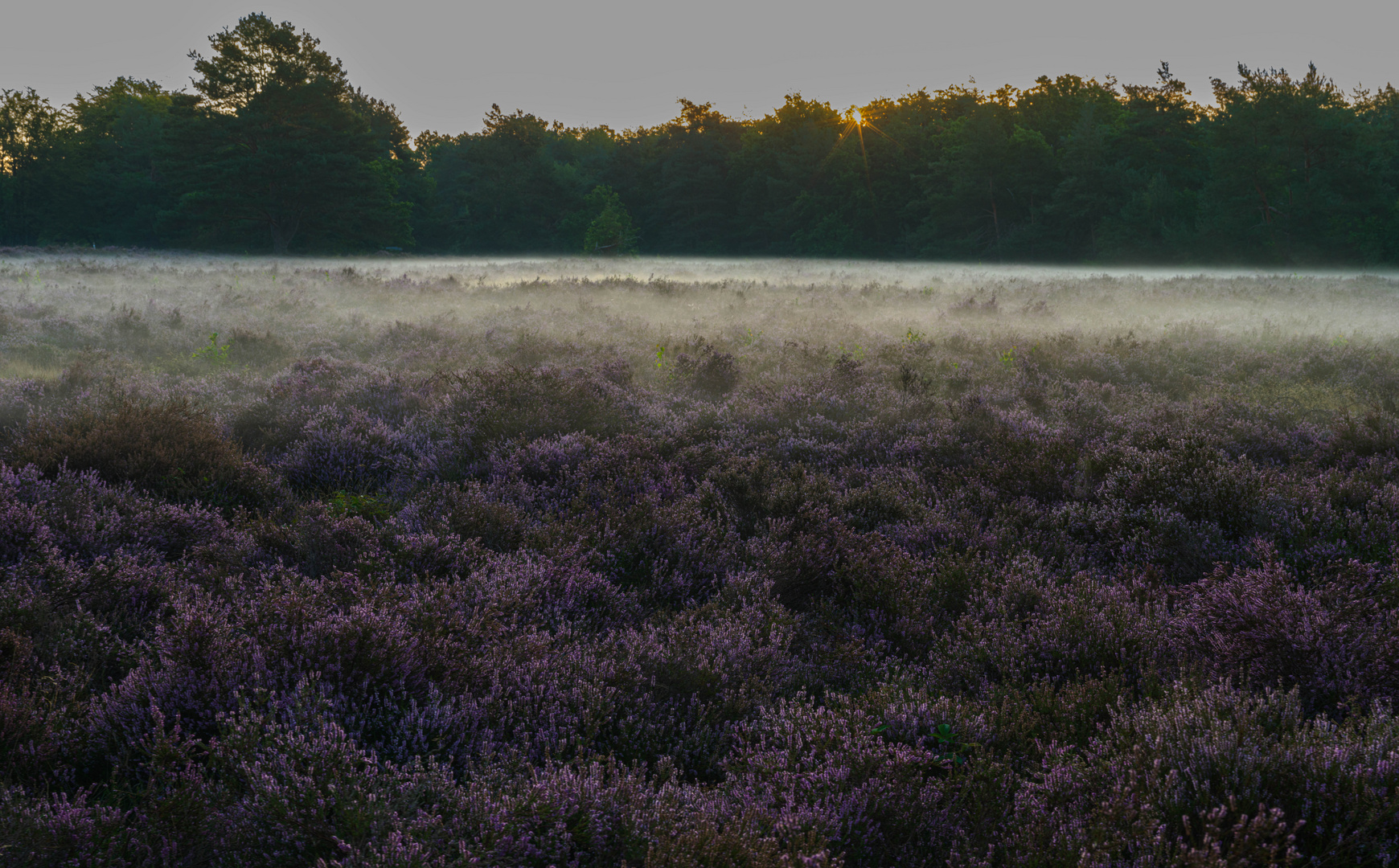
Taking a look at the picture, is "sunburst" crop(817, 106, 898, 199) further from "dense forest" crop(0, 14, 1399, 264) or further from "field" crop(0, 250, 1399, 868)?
"field" crop(0, 250, 1399, 868)

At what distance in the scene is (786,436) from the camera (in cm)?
621

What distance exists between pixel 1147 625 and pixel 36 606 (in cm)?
465

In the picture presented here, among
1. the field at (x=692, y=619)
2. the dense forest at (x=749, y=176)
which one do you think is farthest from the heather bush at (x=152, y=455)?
the dense forest at (x=749, y=176)

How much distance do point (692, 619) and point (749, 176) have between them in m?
67.1

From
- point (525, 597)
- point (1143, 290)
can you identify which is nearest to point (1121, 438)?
point (525, 597)

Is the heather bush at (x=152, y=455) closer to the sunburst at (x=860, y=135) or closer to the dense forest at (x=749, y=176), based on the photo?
the dense forest at (x=749, y=176)

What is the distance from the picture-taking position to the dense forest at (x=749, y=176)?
4106cm

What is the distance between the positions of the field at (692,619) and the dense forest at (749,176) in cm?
3809

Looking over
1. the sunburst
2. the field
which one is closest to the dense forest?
the sunburst

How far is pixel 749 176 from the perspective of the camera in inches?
2594

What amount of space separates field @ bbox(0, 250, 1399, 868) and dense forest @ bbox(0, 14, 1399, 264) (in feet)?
125

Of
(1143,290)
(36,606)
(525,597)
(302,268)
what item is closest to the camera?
(36,606)

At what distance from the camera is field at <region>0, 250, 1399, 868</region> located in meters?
2.03

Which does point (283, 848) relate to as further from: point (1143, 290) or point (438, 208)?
point (438, 208)
